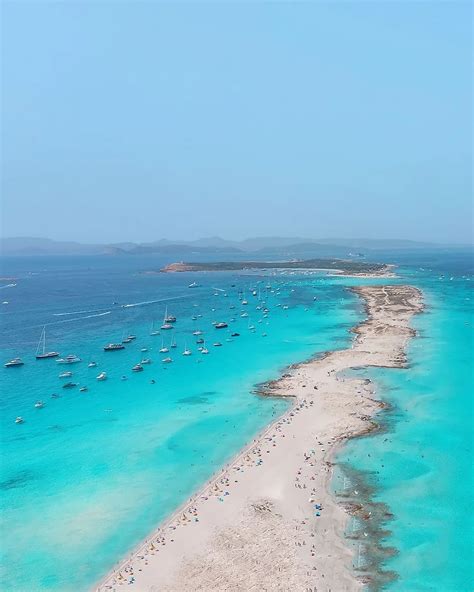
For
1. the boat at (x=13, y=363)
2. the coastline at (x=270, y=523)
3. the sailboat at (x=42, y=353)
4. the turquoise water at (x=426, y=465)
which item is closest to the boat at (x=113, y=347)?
the sailboat at (x=42, y=353)

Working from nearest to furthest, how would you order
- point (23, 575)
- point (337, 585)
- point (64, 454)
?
point (337, 585)
point (23, 575)
point (64, 454)

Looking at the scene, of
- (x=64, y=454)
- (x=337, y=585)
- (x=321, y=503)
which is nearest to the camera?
(x=337, y=585)

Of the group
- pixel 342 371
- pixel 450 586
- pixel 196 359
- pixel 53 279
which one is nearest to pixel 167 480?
pixel 450 586

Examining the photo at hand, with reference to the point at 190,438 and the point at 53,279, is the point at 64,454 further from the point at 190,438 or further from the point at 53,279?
the point at 53,279

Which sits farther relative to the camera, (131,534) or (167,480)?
(167,480)

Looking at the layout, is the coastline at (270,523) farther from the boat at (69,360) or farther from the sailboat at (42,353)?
the sailboat at (42,353)

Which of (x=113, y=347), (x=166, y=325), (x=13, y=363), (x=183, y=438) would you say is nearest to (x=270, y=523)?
(x=183, y=438)
